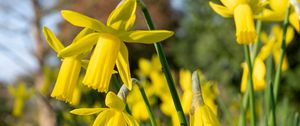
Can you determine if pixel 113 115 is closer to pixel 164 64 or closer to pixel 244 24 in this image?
pixel 164 64

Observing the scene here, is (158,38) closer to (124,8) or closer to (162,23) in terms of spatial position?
(124,8)

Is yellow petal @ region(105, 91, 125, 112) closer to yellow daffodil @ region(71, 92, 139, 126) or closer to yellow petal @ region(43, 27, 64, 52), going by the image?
yellow daffodil @ region(71, 92, 139, 126)

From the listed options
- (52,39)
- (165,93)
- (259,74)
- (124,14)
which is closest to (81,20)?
(124,14)

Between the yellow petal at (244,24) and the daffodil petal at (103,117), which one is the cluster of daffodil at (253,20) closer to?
the yellow petal at (244,24)

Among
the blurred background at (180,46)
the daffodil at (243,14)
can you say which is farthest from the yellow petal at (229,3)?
the blurred background at (180,46)

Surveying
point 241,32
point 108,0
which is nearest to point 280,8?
point 241,32

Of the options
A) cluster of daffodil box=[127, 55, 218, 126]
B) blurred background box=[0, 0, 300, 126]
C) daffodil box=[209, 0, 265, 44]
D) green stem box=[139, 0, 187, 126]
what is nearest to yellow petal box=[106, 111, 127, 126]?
green stem box=[139, 0, 187, 126]
